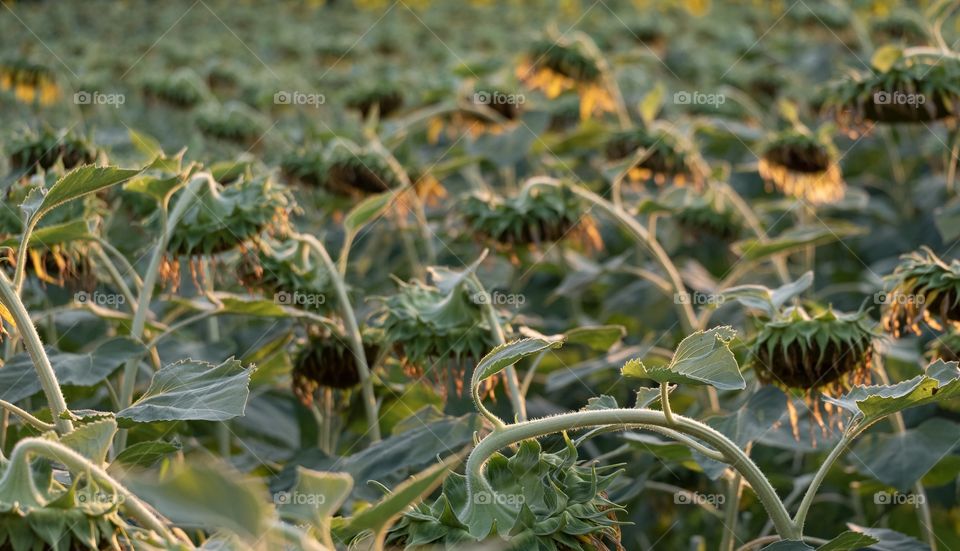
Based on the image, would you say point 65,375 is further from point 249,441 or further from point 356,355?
point 249,441

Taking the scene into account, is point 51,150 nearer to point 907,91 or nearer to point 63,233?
point 63,233

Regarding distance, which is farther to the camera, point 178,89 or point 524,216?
point 178,89

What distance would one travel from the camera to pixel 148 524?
35.2 inches

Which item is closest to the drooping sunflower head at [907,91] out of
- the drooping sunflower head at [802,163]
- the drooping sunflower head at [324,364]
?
the drooping sunflower head at [802,163]

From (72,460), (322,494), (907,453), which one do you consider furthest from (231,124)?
(322,494)

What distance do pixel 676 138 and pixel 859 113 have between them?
0.56 metres

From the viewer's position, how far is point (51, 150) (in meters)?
1.96

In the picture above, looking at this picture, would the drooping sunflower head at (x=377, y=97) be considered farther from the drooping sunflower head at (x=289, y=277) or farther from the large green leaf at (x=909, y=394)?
the large green leaf at (x=909, y=394)

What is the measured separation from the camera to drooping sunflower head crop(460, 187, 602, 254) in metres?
1.92

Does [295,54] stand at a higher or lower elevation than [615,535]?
lower

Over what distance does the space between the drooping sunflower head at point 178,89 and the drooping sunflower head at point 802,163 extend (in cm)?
173

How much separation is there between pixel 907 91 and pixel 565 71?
1.06 meters

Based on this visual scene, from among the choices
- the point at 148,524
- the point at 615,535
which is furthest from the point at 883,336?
the point at 148,524

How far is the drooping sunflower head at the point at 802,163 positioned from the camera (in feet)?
7.72
